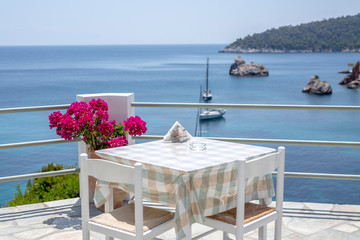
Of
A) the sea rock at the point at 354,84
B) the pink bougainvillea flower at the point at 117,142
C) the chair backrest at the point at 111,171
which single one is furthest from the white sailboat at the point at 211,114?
the chair backrest at the point at 111,171

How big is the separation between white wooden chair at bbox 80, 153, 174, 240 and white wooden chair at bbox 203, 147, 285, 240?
0.99 feet

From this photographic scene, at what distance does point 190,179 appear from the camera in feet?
8.61

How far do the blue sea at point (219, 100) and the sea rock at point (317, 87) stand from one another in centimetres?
112

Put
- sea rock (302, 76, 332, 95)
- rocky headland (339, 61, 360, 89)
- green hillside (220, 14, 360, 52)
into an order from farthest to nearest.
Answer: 1. green hillside (220, 14, 360, 52)
2. rocky headland (339, 61, 360, 89)
3. sea rock (302, 76, 332, 95)

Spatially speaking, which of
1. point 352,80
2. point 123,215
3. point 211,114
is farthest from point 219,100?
point 123,215

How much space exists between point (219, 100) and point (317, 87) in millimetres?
13489

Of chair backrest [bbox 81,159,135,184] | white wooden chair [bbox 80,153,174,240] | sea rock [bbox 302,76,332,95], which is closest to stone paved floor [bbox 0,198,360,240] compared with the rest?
white wooden chair [bbox 80,153,174,240]

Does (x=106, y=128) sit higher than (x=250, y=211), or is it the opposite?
(x=106, y=128)

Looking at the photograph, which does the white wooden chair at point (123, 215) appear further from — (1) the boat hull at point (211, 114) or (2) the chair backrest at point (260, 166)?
(1) the boat hull at point (211, 114)

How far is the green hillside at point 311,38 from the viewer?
67.1 metres

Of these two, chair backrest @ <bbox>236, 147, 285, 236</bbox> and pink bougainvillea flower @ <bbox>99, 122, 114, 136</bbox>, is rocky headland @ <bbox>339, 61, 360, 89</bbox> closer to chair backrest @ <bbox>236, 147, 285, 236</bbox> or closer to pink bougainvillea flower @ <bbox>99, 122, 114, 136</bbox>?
pink bougainvillea flower @ <bbox>99, 122, 114, 136</bbox>

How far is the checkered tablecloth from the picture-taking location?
2.62 metres

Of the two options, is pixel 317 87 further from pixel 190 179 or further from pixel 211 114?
pixel 190 179

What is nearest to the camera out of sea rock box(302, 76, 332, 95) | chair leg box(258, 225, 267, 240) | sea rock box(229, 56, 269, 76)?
chair leg box(258, 225, 267, 240)
